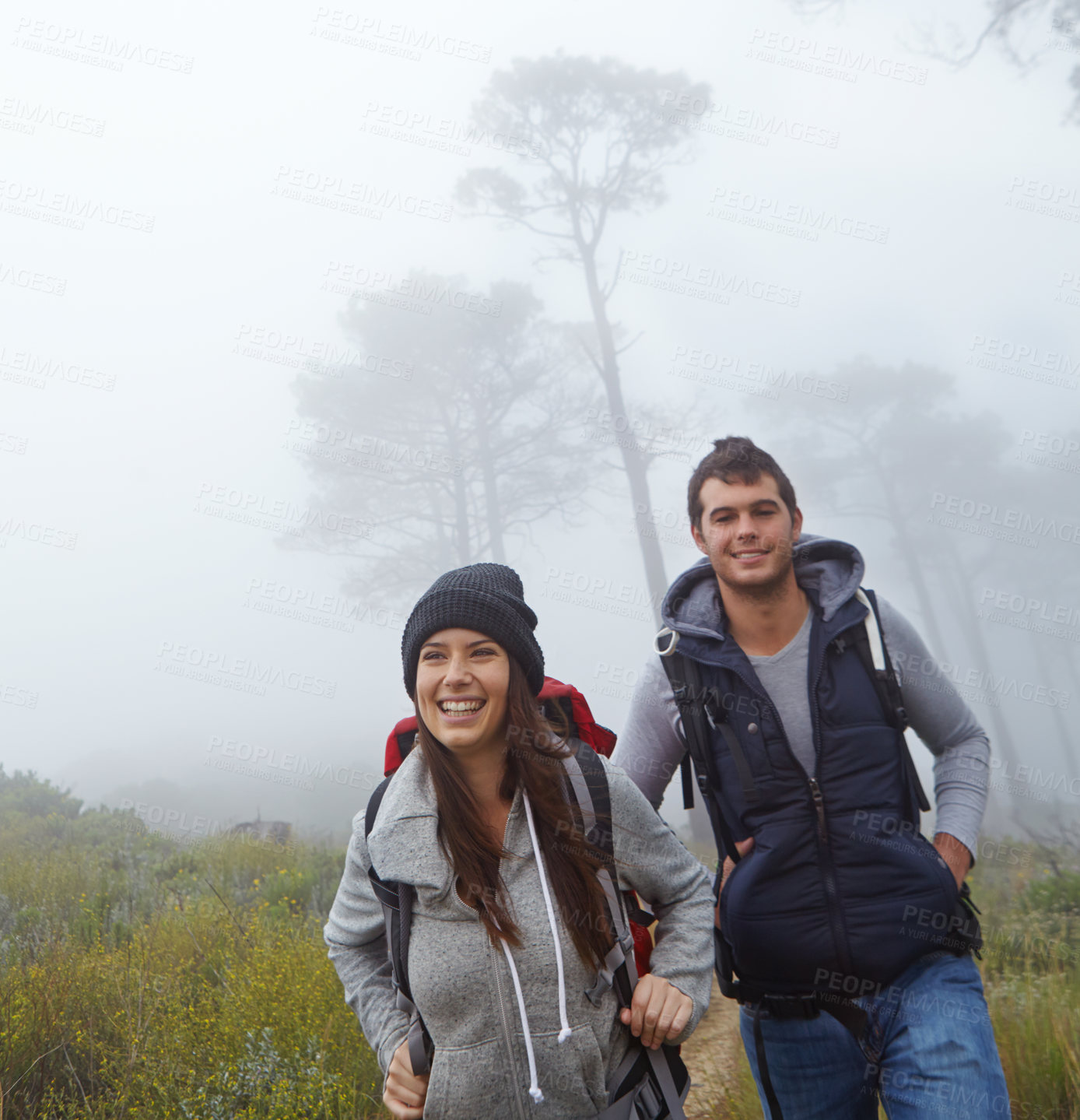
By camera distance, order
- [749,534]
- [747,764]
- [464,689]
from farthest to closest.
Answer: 1. [749,534]
2. [747,764]
3. [464,689]

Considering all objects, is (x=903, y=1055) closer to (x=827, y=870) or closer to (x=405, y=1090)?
(x=827, y=870)

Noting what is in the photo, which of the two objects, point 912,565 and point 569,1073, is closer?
point 569,1073

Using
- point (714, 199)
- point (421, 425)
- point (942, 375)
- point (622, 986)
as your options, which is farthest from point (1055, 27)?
point (622, 986)

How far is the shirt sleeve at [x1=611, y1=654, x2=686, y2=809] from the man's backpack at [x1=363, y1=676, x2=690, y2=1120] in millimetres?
478

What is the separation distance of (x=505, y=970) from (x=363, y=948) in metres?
0.46

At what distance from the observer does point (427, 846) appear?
1785mm

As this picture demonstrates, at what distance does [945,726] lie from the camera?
2.41 metres

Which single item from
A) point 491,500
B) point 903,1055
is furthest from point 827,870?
point 491,500

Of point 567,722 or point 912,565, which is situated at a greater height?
point 912,565

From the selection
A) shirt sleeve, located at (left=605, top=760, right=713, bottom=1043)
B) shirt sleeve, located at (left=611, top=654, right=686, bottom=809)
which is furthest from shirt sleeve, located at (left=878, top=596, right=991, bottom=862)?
shirt sleeve, located at (left=605, top=760, right=713, bottom=1043)

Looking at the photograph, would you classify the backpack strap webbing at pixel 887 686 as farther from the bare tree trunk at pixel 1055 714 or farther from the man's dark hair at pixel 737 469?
the bare tree trunk at pixel 1055 714

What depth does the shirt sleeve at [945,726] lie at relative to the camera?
92.2 inches

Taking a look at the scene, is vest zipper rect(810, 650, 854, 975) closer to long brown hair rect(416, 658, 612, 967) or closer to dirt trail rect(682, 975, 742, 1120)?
Result: long brown hair rect(416, 658, 612, 967)

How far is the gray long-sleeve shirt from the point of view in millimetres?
2307
